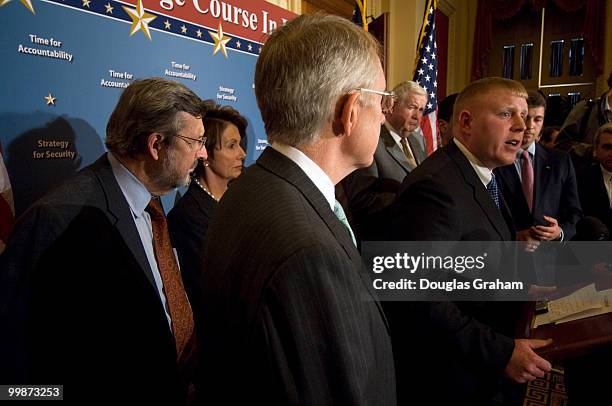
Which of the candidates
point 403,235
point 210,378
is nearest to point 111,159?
point 210,378

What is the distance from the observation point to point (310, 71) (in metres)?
0.83

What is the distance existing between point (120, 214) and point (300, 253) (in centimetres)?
88

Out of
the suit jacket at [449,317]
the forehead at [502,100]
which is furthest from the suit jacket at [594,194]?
the suit jacket at [449,317]

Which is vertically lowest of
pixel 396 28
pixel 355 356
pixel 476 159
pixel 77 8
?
pixel 355 356

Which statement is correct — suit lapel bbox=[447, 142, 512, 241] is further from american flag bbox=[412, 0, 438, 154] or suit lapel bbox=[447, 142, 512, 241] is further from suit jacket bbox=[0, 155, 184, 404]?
american flag bbox=[412, 0, 438, 154]

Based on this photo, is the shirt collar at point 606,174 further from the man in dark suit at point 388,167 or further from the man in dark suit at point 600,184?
the man in dark suit at point 388,167

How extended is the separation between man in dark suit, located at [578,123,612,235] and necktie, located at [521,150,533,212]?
0.59m

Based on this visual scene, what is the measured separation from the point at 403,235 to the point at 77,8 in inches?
61.0

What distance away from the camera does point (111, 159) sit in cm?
144

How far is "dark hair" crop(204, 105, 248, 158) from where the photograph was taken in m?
2.13

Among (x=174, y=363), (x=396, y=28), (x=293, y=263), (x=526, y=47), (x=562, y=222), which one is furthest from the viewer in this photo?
(x=526, y=47)

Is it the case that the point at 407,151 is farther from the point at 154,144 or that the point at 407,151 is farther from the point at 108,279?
the point at 108,279

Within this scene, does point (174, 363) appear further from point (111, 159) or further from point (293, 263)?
point (293, 263)

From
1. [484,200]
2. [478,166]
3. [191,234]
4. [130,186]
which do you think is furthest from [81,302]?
[478,166]
